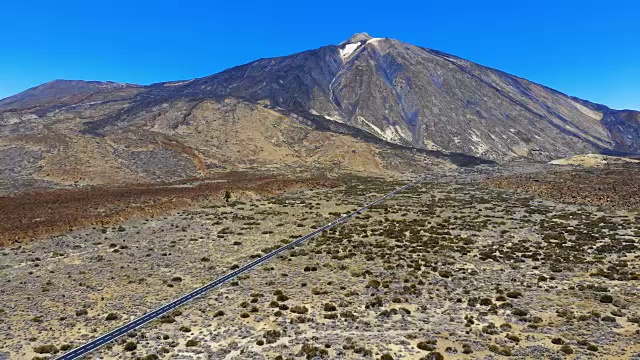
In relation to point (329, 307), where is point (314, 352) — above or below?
below

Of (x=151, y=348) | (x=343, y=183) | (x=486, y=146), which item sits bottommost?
(x=151, y=348)

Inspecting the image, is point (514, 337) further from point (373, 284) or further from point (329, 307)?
point (373, 284)

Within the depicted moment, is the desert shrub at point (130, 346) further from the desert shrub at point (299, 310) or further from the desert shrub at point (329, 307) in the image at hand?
the desert shrub at point (329, 307)

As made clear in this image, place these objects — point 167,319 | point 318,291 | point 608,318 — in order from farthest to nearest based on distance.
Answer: point 318,291 < point 167,319 < point 608,318

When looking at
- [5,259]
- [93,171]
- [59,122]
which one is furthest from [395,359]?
[59,122]

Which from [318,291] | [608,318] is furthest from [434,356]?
[608,318]

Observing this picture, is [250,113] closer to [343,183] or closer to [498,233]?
[343,183]

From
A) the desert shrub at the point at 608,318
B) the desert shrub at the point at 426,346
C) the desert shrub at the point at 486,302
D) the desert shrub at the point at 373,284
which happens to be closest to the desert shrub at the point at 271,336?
the desert shrub at the point at 426,346

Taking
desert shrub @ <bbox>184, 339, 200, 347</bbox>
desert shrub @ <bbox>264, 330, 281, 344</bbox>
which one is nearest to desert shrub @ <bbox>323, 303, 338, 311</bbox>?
desert shrub @ <bbox>264, 330, 281, 344</bbox>
